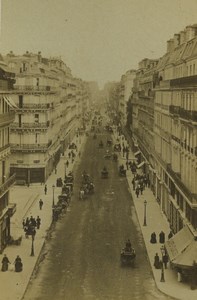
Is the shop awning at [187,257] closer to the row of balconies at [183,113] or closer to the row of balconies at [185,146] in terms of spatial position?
the row of balconies at [185,146]

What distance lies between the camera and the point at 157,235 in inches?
1893

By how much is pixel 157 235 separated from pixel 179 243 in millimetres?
9265

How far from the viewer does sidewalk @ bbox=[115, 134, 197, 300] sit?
33.8 meters

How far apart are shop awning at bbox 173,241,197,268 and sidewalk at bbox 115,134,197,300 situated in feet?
3.88

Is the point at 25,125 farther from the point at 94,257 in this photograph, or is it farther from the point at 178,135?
the point at 94,257

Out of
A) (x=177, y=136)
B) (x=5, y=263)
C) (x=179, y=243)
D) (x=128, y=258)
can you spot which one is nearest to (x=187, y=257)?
Answer: (x=179, y=243)

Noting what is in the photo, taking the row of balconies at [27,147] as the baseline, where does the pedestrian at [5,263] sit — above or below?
below

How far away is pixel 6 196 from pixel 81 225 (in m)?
10.1

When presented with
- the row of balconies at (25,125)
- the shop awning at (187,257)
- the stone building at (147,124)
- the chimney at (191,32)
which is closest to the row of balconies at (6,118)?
the shop awning at (187,257)

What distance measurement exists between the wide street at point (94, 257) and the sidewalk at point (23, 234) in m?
0.61

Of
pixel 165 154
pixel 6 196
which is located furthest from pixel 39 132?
pixel 6 196

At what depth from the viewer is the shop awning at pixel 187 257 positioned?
3497cm

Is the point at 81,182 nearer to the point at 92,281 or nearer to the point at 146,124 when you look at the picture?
the point at 146,124

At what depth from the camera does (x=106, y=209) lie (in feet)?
195
